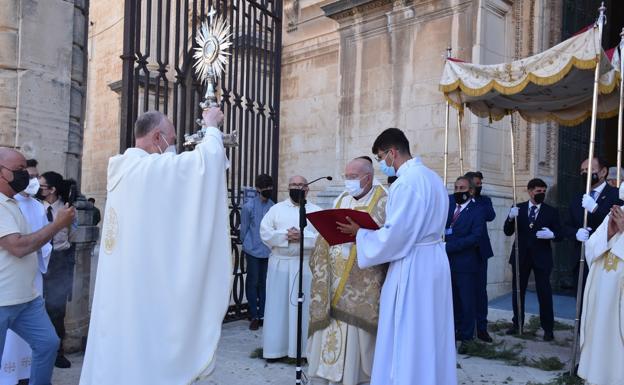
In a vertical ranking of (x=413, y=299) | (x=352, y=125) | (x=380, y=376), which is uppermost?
(x=352, y=125)

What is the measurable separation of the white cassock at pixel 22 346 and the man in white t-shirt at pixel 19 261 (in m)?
0.46

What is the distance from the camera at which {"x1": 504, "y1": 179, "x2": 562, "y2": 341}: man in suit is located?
6.76 meters

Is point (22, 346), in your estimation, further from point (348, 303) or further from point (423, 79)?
point (423, 79)

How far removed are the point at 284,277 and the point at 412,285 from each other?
97.2 inches

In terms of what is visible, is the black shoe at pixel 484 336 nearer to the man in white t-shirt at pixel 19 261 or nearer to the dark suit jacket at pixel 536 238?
the dark suit jacket at pixel 536 238

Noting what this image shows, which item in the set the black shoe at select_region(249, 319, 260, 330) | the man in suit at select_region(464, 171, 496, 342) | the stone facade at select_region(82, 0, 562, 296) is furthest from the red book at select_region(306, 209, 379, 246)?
the stone facade at select_region(82, 0, 562, 296)

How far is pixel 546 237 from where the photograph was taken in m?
6.78

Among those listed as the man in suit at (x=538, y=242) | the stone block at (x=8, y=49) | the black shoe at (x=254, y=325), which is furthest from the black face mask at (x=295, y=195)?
the stone block at (x=8, y=49)

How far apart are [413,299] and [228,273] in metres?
1.31

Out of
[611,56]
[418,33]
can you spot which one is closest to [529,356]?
[611,56]

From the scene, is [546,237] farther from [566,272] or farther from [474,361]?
[566,272]

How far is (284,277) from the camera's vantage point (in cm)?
619

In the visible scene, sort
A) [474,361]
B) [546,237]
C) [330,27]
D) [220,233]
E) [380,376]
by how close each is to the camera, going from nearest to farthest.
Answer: [220,233] → [380,376] → [474,361] → [546,237] → [330,27]

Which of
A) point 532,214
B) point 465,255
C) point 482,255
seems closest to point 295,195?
point 465,255
